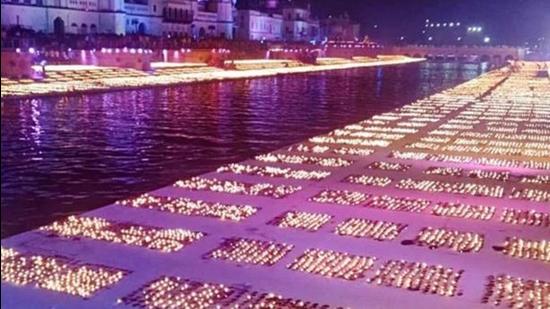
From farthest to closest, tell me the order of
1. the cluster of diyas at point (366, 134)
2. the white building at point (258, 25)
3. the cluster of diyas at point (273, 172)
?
the white building at point (258, 25), the cluster of diyas at point (366, 134), the cluster of diyas at point (273, 172)

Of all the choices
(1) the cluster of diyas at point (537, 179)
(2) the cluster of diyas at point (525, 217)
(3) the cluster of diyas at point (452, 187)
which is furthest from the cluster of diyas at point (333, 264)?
(1) the cluster of diyas at point (537, 179)

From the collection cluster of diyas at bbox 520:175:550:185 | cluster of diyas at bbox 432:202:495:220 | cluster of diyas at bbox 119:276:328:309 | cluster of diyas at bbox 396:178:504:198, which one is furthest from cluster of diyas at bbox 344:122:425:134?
cluster of diyas at bbox 119:276:328:309

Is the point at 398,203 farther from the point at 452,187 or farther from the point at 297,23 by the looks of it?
the point at 297,23

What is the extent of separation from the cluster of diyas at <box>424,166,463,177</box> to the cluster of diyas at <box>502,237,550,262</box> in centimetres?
432

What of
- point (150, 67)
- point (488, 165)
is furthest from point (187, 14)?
point (488, 165)

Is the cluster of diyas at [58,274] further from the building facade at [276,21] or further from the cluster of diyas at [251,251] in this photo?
the building facade at [276,21]

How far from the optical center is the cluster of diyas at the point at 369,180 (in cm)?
1173

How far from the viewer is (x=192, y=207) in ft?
32.1

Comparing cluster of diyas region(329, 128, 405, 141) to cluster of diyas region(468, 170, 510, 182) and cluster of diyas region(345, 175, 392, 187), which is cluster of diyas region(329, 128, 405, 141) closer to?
cluster of diyas region(468, 170, 510, 182)

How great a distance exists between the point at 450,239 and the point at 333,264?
1.94 m

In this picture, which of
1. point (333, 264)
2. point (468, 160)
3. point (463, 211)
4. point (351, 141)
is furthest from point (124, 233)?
point (351, 141)

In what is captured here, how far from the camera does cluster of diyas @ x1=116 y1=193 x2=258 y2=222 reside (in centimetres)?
941

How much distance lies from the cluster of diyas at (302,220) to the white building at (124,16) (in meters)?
28.6

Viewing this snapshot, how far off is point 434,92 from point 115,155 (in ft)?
80.1
